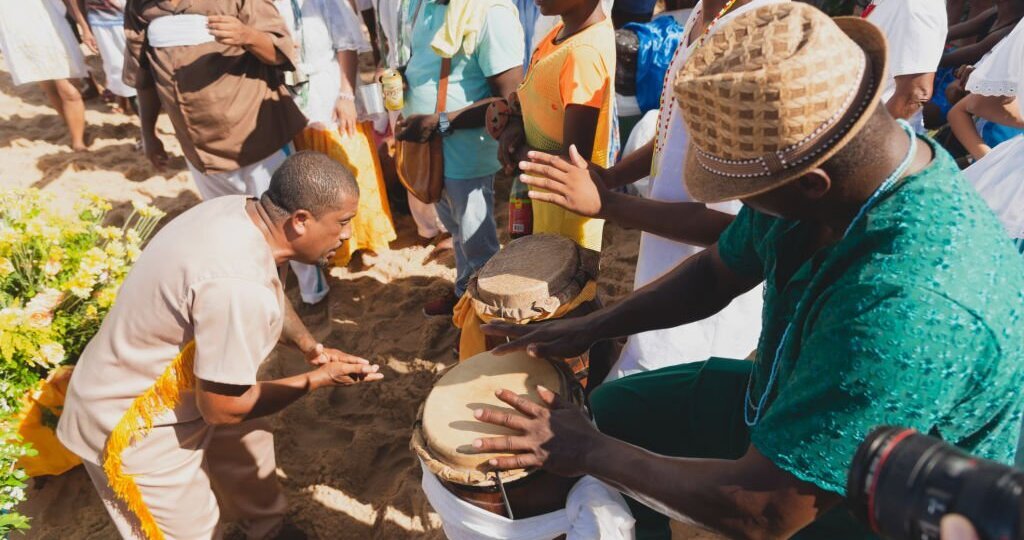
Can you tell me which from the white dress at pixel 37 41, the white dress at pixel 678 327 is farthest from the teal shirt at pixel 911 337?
the white dress at pixel 37 41

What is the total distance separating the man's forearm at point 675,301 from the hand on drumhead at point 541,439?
48 cm

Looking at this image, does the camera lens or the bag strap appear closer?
the camera lens

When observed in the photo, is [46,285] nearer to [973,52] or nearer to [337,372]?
[337,372]

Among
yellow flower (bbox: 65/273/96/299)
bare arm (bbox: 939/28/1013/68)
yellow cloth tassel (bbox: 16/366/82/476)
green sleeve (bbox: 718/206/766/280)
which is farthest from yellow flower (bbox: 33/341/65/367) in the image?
bare arm (bbox: 939/28/1013/68)

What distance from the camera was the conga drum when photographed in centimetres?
257

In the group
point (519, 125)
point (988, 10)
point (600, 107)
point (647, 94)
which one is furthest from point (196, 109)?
point (988, 10)

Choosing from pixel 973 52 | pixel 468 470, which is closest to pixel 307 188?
pixel 468 470

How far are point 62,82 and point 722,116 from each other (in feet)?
22.6

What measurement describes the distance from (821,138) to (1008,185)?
1984 millimetres

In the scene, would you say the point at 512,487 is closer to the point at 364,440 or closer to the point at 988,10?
the point at 364,440

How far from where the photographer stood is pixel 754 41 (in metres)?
1.35

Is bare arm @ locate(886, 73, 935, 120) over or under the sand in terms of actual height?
over

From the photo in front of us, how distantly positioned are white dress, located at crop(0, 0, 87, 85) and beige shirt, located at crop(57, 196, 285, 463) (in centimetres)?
509

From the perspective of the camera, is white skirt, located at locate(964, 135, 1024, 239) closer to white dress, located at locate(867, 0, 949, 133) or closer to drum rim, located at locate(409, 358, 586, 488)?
white dress, located at locate(867, 0, 949, 133)
